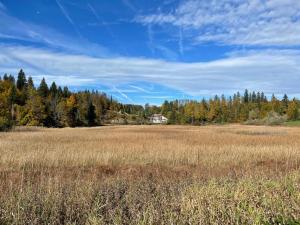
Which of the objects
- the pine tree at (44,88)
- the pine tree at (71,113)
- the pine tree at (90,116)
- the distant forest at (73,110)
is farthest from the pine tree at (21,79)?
the pine tree at (90,116)

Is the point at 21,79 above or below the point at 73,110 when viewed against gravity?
above

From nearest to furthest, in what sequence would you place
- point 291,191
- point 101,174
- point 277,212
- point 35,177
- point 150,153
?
point 277,212
point 291,191
point 35,177
point 101,174
point 150,153

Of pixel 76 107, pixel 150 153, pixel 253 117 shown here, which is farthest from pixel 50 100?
pixel 150 153

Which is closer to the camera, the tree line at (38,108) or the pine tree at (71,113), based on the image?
the tree line at (38,108)

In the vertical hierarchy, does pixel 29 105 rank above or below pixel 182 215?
above

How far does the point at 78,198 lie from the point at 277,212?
11.6 feet

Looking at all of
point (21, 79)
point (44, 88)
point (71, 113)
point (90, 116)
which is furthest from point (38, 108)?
point (21, 79)

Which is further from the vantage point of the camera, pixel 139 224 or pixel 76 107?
pixel 76 107

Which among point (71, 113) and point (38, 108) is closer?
point (38, 108)

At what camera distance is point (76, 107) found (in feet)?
313

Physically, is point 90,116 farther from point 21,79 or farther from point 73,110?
point 21,79

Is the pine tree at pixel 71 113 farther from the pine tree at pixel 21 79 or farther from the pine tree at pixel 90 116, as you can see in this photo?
the pine tree at pixel 21 79

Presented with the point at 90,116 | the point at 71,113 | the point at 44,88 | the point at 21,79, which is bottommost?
the point at 90,116

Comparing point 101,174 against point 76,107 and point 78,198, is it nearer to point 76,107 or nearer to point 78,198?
point 78,198
